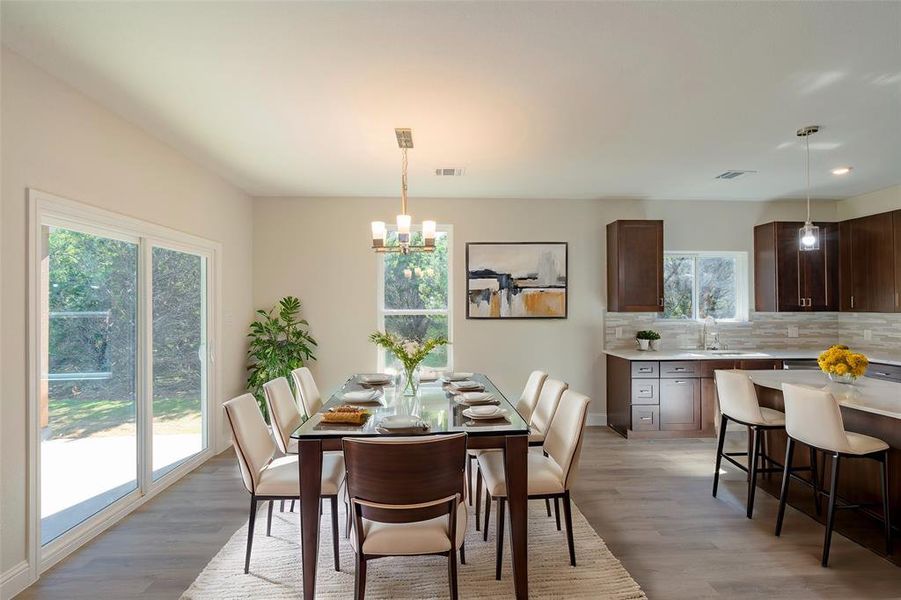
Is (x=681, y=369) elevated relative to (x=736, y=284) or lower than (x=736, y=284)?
lower

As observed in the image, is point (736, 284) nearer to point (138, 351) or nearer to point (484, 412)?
point (484, 412)

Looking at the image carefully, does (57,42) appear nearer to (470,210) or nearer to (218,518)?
(218,518)

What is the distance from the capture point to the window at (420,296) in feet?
17.7

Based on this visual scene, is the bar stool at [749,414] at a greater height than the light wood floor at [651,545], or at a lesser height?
greater

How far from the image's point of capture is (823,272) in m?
5.21

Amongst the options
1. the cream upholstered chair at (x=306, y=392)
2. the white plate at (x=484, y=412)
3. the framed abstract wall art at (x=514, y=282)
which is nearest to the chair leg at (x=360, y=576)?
the white plate at (x=484, y=412)

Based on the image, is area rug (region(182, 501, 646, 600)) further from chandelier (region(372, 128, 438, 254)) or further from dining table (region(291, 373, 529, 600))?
chandelier (region(372, 128, 438, 254))

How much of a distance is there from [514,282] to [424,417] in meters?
3.05

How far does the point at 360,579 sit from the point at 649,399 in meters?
3.83

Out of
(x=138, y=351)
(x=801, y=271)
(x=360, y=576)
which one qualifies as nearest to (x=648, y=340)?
(x=801, y=271)

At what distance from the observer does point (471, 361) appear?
5.36 metres

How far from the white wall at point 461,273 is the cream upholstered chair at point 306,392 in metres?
1.66

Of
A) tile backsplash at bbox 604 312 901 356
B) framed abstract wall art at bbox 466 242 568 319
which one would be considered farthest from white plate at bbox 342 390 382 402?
tile backsplash at bbox 604 312 901 356

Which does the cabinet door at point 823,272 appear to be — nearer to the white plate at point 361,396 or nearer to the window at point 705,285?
the window at point 705,285
